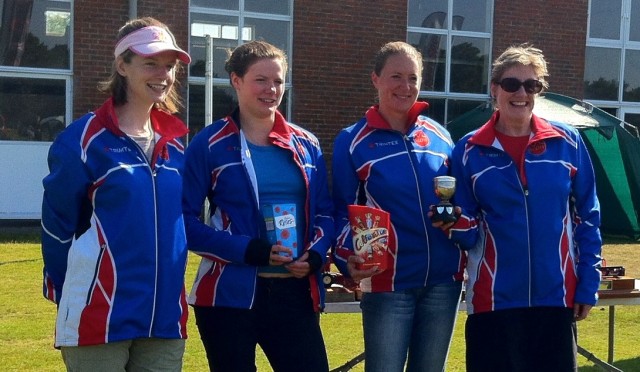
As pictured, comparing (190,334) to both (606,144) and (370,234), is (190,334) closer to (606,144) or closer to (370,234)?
(370,234)

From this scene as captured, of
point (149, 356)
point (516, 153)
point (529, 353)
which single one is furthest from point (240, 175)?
point (529, 353)

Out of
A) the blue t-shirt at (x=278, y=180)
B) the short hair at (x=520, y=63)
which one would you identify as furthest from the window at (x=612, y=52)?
the blue t-shirt at (x=278, y=180)

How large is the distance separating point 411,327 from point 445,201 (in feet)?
2.10

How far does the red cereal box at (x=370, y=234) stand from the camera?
3734 mm

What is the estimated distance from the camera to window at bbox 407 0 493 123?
1528cm

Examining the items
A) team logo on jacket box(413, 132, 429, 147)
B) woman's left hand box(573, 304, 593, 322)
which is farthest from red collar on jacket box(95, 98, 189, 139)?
woman's left hand box(573, 304, 593, 322)

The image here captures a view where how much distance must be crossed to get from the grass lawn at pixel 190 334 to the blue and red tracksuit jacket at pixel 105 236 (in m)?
3.08

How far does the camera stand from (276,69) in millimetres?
3754

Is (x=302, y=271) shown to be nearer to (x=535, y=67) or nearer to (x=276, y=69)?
(x=276, y=69)

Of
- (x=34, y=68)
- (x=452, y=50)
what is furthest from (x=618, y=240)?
(x=34, y=68)

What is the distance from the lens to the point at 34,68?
515 inches

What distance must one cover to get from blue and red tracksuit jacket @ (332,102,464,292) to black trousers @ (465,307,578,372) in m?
0.34

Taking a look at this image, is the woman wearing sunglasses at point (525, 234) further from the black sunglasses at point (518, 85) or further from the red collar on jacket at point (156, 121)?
the red collar on jacket at point (156, 121)

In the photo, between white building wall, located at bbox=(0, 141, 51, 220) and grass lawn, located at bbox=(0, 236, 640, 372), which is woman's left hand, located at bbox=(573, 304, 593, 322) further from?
white building wall, located at bbox=(0, 141, 51, 220)
